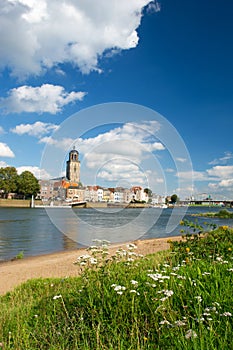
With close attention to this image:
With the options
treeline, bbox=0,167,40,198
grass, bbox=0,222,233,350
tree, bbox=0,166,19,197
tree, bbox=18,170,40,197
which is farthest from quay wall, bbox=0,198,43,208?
grass, bbox=0,222,233,350

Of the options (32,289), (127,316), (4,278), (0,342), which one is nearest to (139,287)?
(127,316)

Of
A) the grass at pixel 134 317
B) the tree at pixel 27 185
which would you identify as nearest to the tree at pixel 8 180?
the tree at pixel 27 185

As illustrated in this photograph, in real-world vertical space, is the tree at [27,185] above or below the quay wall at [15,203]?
above

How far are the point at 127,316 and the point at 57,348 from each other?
0.91m

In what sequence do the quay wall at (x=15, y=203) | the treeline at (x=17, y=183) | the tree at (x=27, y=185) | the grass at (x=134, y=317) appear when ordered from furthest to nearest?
the tree at (x=27, y=185), the treeline at (x=17, y=183), the quay wall at (x=15, y=203), the grass at (x=134, y=317)

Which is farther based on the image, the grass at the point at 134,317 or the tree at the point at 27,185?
the tree at the point at 27,185

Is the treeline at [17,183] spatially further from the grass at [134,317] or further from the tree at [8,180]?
the grass at [134,317]

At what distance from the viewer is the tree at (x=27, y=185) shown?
440 ft

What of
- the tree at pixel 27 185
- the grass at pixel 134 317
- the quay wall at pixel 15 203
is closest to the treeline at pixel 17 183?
the tree at pixel 27 185

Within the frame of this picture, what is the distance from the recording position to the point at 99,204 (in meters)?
120

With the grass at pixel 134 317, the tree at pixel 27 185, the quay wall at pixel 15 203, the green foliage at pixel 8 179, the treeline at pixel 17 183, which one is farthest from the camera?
the tree at pixel 27 185

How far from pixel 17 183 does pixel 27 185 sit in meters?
5.42

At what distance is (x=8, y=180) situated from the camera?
13550 centimetres

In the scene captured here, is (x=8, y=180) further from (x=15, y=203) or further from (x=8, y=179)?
(x=15, y=203)
